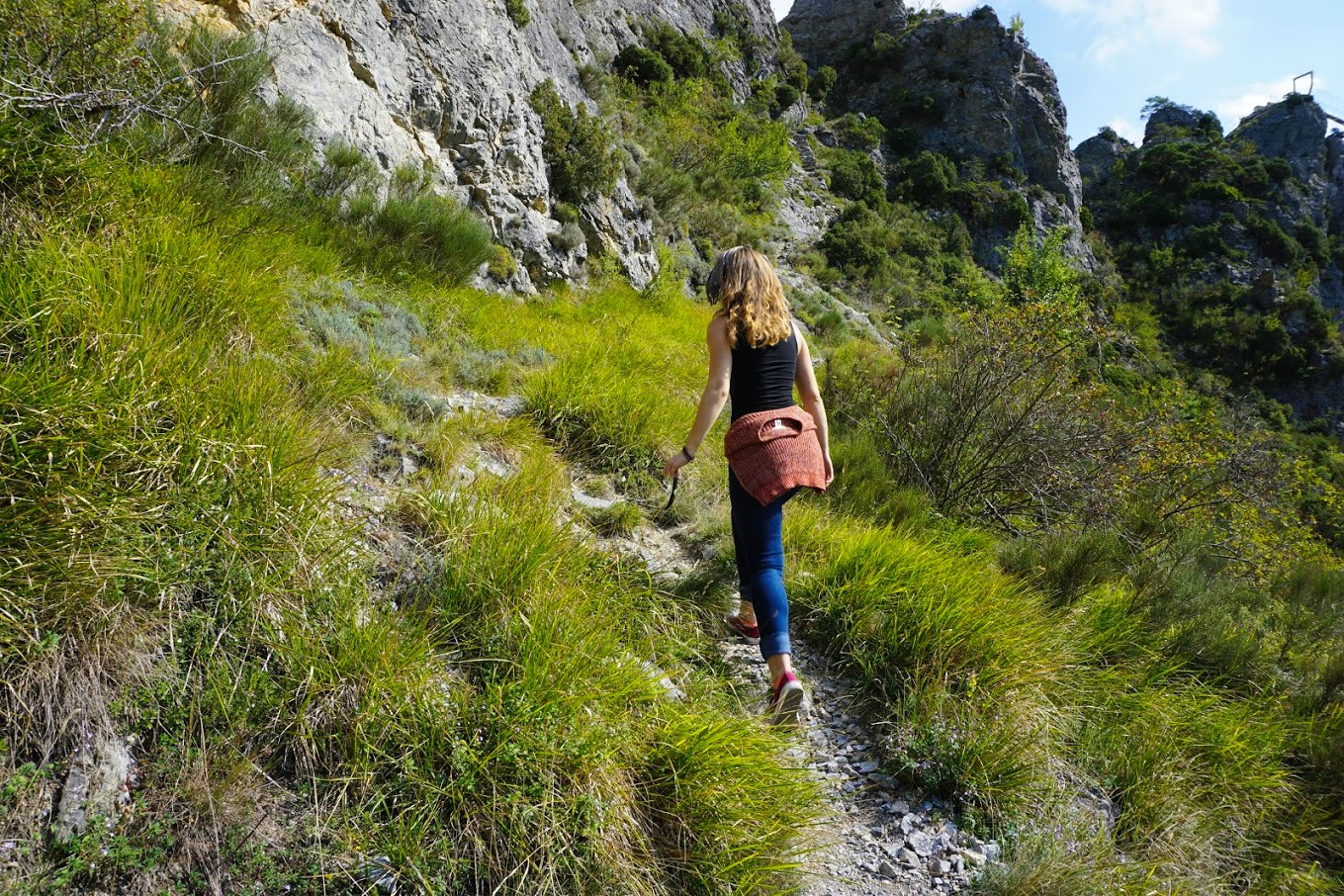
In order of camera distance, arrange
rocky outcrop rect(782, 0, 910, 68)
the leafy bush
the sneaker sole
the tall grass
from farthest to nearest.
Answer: rocky outcrop rect(782, 0, 910, 68)
the leafy bush
the sneaker sole
the tall grass

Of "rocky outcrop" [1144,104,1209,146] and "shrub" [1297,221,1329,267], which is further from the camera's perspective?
"rocky outcrop" [1144,104,1209,146]

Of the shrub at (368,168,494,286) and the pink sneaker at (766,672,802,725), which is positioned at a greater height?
the shrub at (368,168,494,286)

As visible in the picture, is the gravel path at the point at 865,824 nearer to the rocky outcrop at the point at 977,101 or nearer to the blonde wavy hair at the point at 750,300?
the blonde wavy hair at the point at 750,300

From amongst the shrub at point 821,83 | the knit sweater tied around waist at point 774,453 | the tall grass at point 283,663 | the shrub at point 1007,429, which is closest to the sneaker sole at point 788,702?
the tall grass at point 283,663

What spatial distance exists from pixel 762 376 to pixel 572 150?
8.46 metres

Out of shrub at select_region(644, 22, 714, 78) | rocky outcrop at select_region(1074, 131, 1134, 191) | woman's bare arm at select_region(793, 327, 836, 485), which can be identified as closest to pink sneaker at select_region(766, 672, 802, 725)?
woman's bare arm at select_region(793, 327, 836, 485)

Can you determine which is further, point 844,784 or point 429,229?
point 429,229

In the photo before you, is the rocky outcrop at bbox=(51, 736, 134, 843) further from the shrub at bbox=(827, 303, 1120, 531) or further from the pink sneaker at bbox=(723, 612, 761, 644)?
the shrub at bbox=(827, 303, 1120, 531)

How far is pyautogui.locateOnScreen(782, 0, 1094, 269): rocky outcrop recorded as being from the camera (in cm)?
3622

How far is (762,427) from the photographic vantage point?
9.48 ft

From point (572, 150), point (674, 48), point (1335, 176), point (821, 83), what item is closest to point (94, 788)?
point (572, 150)

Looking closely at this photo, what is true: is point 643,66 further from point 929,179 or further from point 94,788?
point 94,788

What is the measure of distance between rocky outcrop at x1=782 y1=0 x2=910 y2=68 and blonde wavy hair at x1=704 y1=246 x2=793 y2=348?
155ft

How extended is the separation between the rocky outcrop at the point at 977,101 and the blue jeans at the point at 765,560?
129 ft
